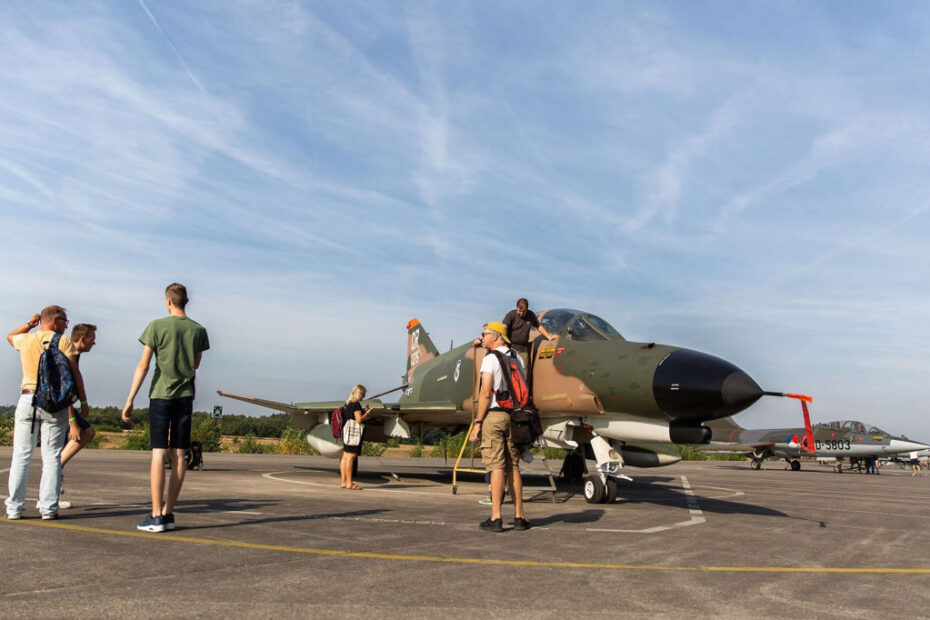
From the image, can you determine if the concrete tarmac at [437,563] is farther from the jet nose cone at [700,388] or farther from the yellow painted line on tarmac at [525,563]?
the jet nose cone at [700,388]

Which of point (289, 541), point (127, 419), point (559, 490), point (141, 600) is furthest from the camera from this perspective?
point (559, 490)

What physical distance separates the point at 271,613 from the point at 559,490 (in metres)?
9.52

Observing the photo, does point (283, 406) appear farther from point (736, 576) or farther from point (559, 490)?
point (736, 576)

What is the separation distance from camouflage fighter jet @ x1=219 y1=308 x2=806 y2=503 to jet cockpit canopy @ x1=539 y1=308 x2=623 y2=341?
0.02 m

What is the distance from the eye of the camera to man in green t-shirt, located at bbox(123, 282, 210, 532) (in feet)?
19.2

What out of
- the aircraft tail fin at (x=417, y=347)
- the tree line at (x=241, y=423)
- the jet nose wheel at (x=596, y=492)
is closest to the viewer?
the jet nose wheel at (x=596, y=492)

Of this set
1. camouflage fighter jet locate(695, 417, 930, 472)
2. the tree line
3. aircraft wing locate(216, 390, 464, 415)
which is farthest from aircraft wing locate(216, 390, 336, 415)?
the tree line

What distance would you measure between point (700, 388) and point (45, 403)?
713cm

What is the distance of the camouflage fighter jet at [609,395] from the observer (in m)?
8.41

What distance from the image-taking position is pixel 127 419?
5895 mm

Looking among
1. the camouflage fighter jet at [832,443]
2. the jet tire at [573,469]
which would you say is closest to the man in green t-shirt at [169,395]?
the jet tire at [573,469]

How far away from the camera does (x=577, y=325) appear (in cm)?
1099

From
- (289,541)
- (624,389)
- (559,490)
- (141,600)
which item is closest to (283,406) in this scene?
(559,490)

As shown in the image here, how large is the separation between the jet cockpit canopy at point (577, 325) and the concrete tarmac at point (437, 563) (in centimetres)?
293
